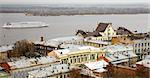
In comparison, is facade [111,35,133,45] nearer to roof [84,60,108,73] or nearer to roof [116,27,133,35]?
roof [116,27,133,35]

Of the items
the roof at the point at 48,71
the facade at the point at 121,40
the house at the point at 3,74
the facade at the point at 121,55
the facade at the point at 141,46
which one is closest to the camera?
the house at the point at 3,74

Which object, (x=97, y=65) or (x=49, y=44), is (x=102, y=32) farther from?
(x=97, y=65)

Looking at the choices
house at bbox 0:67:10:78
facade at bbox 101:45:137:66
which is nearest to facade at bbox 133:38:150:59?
facade at bbox 101:45:137:66

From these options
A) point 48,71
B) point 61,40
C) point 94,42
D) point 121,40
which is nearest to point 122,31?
point 121,40

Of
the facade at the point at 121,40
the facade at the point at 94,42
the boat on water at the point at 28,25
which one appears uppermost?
the boat on water at the point at 28,25

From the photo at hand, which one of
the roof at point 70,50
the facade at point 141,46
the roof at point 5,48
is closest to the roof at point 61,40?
the roof at point 70,50

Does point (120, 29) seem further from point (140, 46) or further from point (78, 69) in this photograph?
point (78, 69)

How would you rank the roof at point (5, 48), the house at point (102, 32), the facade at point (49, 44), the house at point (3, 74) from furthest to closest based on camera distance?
1. the house at point (102, 32)
2. the facade at point (49, 44)
3. the roof at point (5, 48)
4. the house at point (3, 74)

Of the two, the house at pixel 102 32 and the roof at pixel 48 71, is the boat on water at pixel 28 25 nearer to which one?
the house at pixel 102 32

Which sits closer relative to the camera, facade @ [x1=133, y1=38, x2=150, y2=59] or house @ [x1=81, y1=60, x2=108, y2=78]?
house @ [x1=81, y1=60, x2=108, y2=78]
